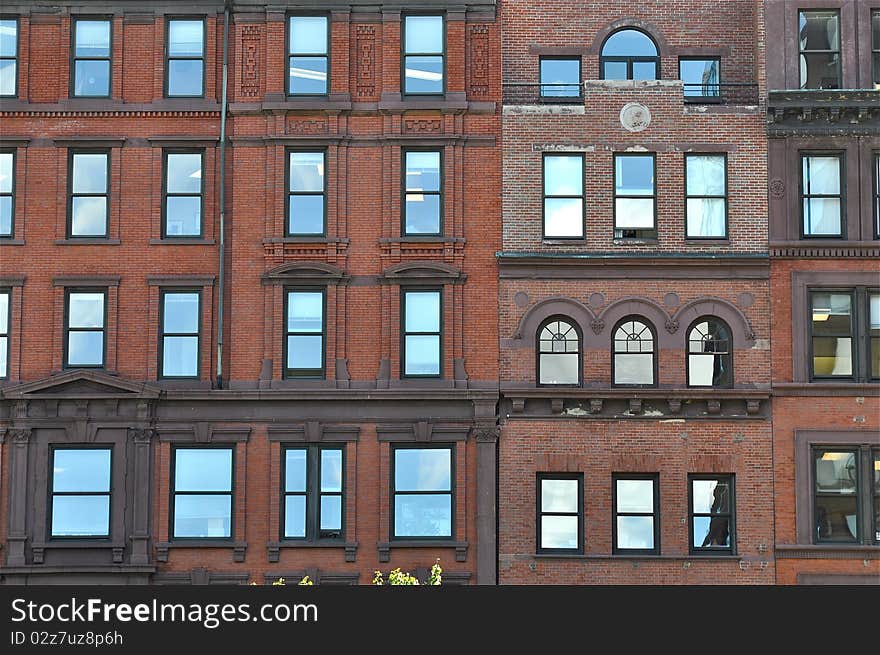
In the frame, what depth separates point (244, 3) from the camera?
30812 millimetres

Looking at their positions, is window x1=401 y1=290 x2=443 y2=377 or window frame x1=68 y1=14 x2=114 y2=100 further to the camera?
window frame x1=68 y1=14 x2=114 y2=100

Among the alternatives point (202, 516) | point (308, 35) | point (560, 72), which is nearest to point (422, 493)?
point (202, 516)

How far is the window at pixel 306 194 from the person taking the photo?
30.4 m

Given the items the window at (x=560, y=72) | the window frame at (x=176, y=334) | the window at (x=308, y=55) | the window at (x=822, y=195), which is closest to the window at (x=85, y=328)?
the window frame at (x=176, y=334)

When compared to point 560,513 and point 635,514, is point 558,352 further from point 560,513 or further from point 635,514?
point 635,514

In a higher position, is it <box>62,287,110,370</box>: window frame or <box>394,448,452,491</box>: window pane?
<box>62,287,110,370</box>: window frame

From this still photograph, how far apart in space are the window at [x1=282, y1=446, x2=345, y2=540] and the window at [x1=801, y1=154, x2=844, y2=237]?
11.7m

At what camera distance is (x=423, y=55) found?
101 ft

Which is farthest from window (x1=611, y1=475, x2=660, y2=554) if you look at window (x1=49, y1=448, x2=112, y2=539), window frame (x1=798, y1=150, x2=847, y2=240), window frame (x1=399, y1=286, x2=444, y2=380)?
window (x1=49, y1=448, x2=112, y2=539)

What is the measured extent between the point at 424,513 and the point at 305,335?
4.73m

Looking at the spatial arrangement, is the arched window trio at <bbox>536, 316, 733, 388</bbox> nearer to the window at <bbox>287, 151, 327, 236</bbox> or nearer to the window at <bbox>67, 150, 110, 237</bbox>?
the window at <bbox>287, 151, 327, 236</bbox>

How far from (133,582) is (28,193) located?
9.00 metres

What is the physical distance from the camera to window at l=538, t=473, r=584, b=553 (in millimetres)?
29344

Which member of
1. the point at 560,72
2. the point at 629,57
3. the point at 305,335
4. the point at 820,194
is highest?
the point at 629,57
